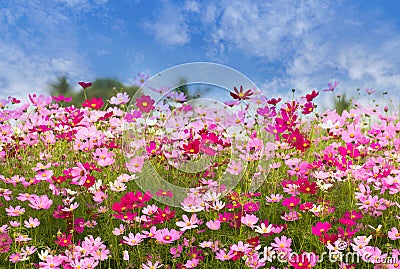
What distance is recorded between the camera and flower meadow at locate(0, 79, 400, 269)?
1.80 metres

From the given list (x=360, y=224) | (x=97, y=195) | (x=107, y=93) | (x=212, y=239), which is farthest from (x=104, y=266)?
(x=107, y=93)

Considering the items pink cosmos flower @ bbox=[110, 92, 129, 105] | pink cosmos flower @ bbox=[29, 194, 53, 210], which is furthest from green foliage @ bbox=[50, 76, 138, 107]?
pink cosmos flower @ bbox=[29, 194, 53, 210]

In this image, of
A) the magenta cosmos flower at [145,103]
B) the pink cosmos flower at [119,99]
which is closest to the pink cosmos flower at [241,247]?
the magenta cosmos flower at [145,103]

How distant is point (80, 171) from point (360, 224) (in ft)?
4.01

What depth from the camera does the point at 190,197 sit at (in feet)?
6.58

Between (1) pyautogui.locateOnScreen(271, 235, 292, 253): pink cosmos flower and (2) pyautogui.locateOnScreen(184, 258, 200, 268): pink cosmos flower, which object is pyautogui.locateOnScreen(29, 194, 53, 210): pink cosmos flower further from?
(1) pyautogui.locateOnScreen(271, 235, 292, 253): pink cosmos flower

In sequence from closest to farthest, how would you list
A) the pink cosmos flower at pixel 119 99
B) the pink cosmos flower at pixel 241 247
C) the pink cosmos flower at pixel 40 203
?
the pink cosmos flower at pixel 241 247, the pink cosmos flower at pixel 40 203, the pink cosmos flower at pixel 119 99

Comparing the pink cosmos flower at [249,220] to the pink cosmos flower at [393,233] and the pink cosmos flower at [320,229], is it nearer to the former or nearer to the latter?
the pink cosmos flower at [320,229]

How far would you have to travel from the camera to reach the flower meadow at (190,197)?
1.80 meters

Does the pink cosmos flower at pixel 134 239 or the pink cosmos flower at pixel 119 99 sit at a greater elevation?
the pink cosmos flower at pixel 119 99

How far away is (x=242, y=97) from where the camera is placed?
7.19 feet

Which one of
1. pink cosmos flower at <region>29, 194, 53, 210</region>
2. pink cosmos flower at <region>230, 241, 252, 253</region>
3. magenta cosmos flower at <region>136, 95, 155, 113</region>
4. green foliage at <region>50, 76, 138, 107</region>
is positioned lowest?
pink cosmos flower at <region>230, 241, 252, 253</region>

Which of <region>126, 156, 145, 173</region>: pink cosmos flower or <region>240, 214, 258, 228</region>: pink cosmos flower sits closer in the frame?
<region>240, 214, 258, 228</region>: pink cosmos flower

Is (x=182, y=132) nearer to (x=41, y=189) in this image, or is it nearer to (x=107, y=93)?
(x=41, y=189)
